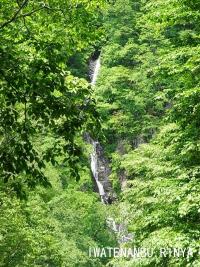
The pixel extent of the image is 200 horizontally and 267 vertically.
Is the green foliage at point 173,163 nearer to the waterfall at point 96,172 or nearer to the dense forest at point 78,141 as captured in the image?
the dense forest at point 78,141

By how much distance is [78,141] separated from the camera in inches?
502

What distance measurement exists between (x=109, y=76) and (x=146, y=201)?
23.3 metres

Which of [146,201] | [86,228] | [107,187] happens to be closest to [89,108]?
[146,201]

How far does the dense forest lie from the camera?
438 centimetres

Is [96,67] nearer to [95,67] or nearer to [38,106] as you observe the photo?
[95,67]

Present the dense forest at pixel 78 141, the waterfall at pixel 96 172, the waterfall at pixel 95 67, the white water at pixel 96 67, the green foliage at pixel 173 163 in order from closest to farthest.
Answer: the dense forest at pixel 78 141
the green foliage at pixel 173 163
the waterfall at pixel 96 172
the white water at pixel 96 67
the waterfall at pixel 95 67

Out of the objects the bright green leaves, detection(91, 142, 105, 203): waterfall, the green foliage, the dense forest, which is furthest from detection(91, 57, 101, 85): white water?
the bright green leaves

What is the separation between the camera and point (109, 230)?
2784 cm

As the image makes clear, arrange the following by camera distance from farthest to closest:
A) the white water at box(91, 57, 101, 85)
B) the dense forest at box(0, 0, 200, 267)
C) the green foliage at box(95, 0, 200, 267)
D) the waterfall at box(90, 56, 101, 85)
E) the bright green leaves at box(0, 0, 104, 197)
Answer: the waterfall at box(90, 56, 101, 85) < the white water at box(91, 57, 101, 85) < the green foliage at box(95, 0, 200, 267) < the dense forest at box(0, 0, 200, 267) < the bright green leaves at box(0, 0, 104, 197)

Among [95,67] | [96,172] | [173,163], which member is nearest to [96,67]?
[95,67]

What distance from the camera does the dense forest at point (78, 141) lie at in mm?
4383

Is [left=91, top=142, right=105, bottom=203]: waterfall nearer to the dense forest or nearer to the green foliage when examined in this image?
the dense forest

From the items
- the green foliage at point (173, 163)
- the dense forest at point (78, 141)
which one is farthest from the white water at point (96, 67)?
the green foliage at point (173, 163)

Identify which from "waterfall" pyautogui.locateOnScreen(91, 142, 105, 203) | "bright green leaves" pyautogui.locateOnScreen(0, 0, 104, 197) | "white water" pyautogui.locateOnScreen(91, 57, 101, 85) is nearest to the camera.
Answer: "bright green leaves" pyautogui.locateOnScreen(0, 0, 104, 197)
